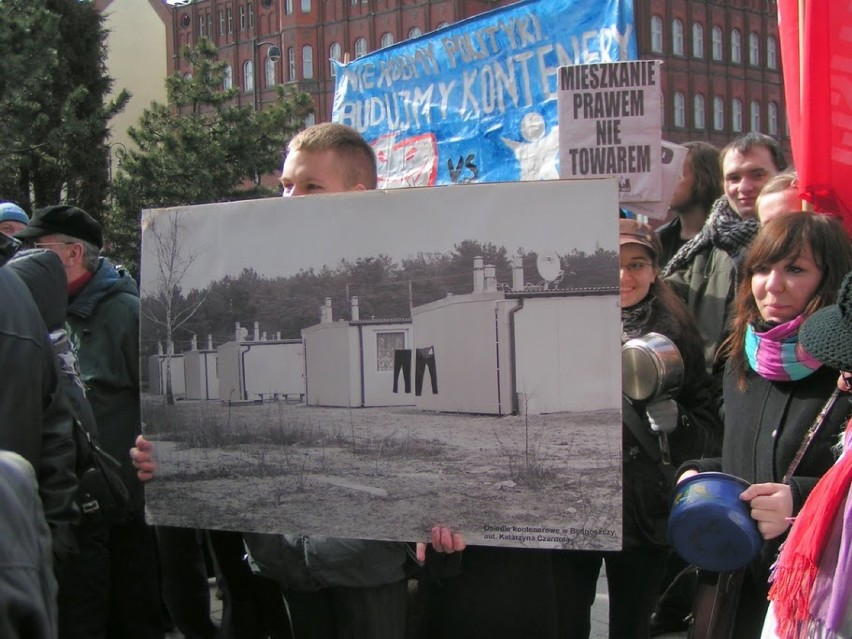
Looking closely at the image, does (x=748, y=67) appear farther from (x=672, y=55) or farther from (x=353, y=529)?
(x=353, y=529)

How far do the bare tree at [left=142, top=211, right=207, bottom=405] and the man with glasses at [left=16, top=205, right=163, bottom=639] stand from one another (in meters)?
1.33

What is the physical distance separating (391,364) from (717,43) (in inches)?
2481

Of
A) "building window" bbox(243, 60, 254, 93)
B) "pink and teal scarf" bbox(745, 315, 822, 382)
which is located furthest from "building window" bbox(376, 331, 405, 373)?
"building window" bbox(243, 60, 254, 93)

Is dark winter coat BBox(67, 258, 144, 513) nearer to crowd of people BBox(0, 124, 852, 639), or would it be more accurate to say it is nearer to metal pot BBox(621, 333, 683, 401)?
crowd of people BBox(0, 124, 852, 639)

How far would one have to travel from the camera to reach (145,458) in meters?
2.52

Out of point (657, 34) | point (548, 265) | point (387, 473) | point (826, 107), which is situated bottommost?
point (387, 473)

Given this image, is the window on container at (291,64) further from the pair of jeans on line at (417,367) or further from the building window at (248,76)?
the pair of jeans on line at (417,367)

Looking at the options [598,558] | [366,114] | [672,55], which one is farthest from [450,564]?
[672,55]

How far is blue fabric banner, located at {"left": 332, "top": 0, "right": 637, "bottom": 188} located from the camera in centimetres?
539

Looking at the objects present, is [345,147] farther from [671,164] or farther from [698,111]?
[698,111]

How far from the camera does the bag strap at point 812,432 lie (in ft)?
7.78

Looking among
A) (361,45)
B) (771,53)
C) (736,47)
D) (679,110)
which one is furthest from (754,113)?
(361,45)

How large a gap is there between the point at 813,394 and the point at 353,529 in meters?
1.20

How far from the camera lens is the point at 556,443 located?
2115mm
